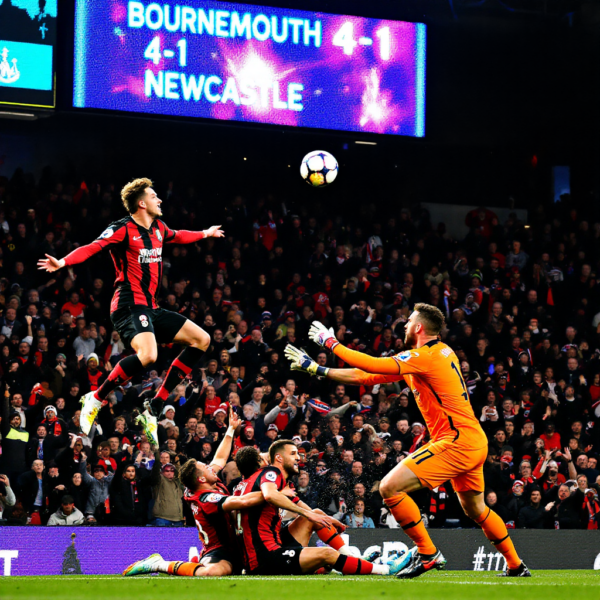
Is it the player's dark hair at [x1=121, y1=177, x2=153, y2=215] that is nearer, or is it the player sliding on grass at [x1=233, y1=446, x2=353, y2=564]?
the player sliding on grass at [x1=233, y1=446, x2=353, y2=564]

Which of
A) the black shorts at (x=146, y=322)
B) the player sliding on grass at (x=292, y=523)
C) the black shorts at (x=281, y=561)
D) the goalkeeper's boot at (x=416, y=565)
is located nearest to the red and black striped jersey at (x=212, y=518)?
the player sliding on grass at (x=292, y=523)

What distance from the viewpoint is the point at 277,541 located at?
377 inches

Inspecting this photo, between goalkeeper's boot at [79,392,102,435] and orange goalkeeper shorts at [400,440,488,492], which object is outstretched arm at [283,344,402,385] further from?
goalkeeper's boot at [79,392,102,435]

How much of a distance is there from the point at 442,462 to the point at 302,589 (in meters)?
1.89

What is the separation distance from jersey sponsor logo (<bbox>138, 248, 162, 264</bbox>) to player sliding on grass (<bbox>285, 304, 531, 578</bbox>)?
1940mm

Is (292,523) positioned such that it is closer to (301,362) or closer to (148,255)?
(301,362)

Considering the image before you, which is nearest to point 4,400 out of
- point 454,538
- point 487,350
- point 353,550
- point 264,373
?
point 264,373

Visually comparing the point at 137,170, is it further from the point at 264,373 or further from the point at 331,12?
the point at 264,373

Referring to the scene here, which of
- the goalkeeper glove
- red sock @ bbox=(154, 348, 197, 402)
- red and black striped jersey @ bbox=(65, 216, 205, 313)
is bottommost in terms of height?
red sock @ bbox=(154, 348, 197, 402)

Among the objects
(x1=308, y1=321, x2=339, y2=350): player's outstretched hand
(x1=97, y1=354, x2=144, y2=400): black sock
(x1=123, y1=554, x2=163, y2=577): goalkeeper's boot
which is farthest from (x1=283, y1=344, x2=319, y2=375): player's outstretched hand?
(x1=123, y1=554, x2=163, y2=577): goalkeeper's boot

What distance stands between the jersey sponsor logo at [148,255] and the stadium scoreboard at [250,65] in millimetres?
7944

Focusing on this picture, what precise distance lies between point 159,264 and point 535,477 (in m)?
8.09

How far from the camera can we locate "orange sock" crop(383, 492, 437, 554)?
29.3 ft

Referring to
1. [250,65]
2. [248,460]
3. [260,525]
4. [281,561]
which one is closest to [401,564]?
[281,561]
